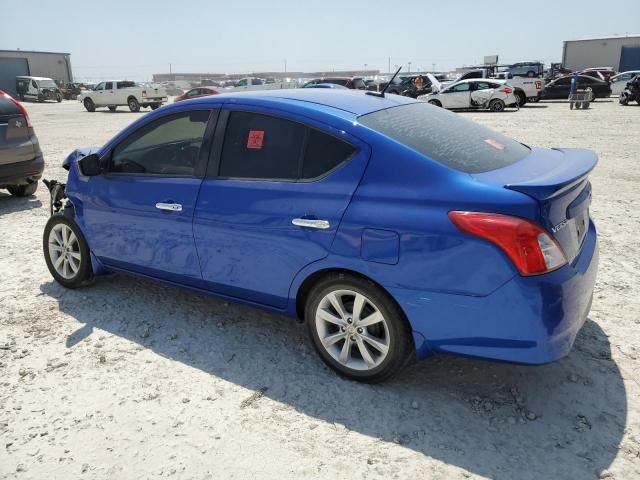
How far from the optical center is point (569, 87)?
2708 centimetres

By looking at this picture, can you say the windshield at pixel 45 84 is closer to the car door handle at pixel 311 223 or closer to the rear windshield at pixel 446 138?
the rear windshield at pixel 446 138

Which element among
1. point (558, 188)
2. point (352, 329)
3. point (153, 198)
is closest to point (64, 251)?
point (153, 198)

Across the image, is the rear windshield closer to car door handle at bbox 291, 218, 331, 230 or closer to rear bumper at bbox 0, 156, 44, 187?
car door handle at bbox 291, 218, 331, 230

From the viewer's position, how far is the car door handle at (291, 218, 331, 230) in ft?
9.89

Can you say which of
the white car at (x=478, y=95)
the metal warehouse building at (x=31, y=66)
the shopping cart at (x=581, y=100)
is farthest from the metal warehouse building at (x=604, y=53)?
the metal warehouse building at (x=31, y=66)

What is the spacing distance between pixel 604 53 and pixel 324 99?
2199 inches

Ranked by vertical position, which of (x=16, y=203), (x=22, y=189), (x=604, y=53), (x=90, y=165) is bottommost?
(x=16, y=203)

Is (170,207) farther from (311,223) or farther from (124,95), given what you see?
(124,95)

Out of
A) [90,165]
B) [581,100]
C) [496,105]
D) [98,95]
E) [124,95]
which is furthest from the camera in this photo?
[98,95]

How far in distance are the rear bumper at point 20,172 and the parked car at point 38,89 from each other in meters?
38.3

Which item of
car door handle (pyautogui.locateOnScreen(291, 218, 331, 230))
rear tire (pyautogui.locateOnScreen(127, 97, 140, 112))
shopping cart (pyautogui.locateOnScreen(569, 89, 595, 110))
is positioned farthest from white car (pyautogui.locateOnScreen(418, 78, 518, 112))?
car door handle (pyautogui.locateOnScreen(291, 218, 331, 230))

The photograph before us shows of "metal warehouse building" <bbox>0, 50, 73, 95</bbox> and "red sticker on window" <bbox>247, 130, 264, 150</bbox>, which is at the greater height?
"metal warehouse building" <bbox>0, 50, 73, 95</bbox>

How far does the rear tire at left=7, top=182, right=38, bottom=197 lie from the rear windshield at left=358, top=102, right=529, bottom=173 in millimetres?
6748

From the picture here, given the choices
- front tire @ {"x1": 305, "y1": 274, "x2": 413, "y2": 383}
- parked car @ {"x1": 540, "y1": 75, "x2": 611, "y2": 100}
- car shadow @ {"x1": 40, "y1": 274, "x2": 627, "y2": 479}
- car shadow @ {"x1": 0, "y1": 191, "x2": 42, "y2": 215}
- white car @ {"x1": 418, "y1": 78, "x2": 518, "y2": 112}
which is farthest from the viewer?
parked car @ {"x1": 540, "y1": 75, "x2": 611, "y2": 100}
